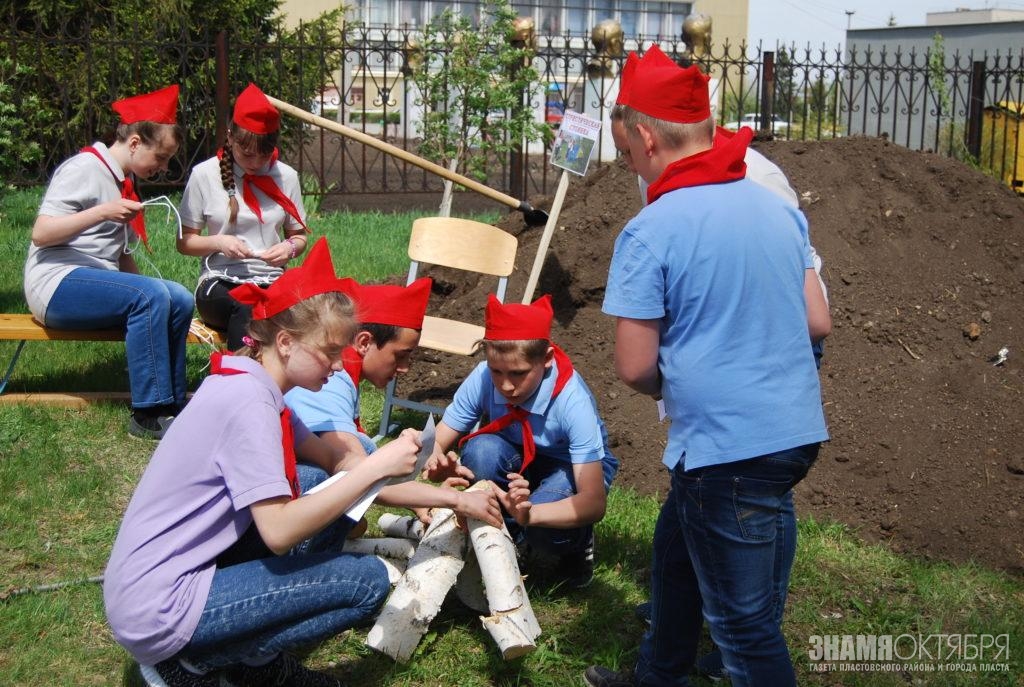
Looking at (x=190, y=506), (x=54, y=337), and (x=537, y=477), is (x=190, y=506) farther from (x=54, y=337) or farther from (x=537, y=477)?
(x=54, y=337)

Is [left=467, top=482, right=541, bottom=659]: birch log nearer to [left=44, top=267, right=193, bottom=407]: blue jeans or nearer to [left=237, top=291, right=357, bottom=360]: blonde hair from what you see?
[left=237, top=291, right=357, bottom=360]: blonde hair

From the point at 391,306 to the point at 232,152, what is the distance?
215 centimetres

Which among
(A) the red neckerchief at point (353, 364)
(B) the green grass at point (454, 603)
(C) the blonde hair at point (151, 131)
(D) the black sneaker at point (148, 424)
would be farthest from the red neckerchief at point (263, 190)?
(A) the red neckerchief at point (353, 364)

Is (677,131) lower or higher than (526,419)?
higher

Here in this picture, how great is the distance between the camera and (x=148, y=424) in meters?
5.02

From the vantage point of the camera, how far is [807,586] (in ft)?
12.5

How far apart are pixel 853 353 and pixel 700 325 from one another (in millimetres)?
3168

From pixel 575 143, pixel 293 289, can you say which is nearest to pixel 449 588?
pixel 293 289

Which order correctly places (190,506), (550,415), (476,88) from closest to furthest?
(190,506) < (550,415) < (476,88)

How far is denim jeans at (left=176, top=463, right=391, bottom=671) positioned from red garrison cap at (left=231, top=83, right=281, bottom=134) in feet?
8.58

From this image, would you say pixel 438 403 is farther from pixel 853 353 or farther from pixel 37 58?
pixel 37 58

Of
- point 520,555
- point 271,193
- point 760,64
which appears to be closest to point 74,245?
point 271,193

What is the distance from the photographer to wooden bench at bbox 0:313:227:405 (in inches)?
199

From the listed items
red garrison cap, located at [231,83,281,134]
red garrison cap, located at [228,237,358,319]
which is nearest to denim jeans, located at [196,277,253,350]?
red garrison cap, located at [231,83,281,134]
